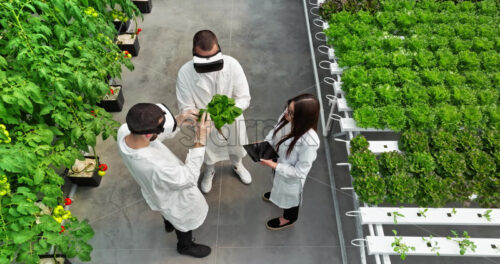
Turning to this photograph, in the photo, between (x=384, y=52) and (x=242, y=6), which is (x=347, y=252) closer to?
(x=384, y=52)

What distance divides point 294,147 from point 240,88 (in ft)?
2.45

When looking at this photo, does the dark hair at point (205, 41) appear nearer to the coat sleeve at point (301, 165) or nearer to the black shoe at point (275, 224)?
the coat sleeve at point (301, 165)

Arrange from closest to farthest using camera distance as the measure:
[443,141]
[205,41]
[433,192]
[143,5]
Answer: [205,41] < [433,192] < [443,141] < [143,5]

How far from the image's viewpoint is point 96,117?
283cm

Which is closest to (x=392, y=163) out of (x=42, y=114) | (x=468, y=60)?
(x=468, y=60)

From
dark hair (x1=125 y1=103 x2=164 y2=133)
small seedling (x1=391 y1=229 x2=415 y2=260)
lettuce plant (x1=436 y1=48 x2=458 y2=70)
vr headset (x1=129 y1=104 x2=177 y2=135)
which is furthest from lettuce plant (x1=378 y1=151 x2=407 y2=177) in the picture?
dark hair (x1=125 y1=103 x2=164 y2=133)

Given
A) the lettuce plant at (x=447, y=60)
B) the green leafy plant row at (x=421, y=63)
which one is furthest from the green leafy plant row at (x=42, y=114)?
the lettuce plant at (x=447, y=60)

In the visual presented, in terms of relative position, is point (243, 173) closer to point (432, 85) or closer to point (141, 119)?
point (141, 119)

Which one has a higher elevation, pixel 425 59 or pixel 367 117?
pixel 425 59

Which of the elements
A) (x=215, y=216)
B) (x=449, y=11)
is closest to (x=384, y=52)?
(x=449, y=11)

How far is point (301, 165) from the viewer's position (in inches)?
93.4

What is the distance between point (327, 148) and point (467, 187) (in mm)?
1383

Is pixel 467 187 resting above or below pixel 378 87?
below

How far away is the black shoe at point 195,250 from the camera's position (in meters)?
2.94
